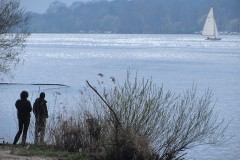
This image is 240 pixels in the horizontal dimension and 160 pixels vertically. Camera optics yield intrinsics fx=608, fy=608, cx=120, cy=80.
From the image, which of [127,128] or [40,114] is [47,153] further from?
[127,128]

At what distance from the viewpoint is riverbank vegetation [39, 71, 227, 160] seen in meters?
15.3

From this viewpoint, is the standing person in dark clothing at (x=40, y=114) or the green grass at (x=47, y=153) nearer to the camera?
the green grass at (x=47, y=153)

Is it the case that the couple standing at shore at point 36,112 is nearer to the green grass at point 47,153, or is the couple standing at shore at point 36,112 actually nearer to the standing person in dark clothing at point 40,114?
the standing person in dark clothing at point 40,114

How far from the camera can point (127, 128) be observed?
15.2 meters

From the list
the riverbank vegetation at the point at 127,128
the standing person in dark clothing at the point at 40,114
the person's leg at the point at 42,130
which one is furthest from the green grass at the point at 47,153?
the standing person in dark clothing at the point at 40,114

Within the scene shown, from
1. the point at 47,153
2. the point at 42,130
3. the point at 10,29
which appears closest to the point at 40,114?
the point at 42,130

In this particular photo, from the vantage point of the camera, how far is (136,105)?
15.4m

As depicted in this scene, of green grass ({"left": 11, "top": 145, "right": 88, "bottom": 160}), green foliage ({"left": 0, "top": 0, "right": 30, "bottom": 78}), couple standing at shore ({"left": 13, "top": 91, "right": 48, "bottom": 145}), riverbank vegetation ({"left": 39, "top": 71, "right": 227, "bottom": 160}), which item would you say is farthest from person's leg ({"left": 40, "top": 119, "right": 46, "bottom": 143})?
green foliage ({"left": 0, "top": 0, "right": 30, "bottom": 78})

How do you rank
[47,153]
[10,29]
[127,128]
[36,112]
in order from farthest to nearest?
[10,29], [36,112], [47,153], [127,128]

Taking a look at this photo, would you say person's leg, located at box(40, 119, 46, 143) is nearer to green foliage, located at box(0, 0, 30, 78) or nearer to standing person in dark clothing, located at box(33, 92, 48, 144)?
standing person in dark clothing, located at box(33, 92, 48, 144)

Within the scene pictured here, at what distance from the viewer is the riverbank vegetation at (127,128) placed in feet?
50.1

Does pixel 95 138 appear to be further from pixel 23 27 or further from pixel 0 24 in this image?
pixel 23 27

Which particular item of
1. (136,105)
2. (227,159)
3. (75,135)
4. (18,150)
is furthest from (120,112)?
(227,159)

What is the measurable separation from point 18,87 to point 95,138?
36.6 metres
